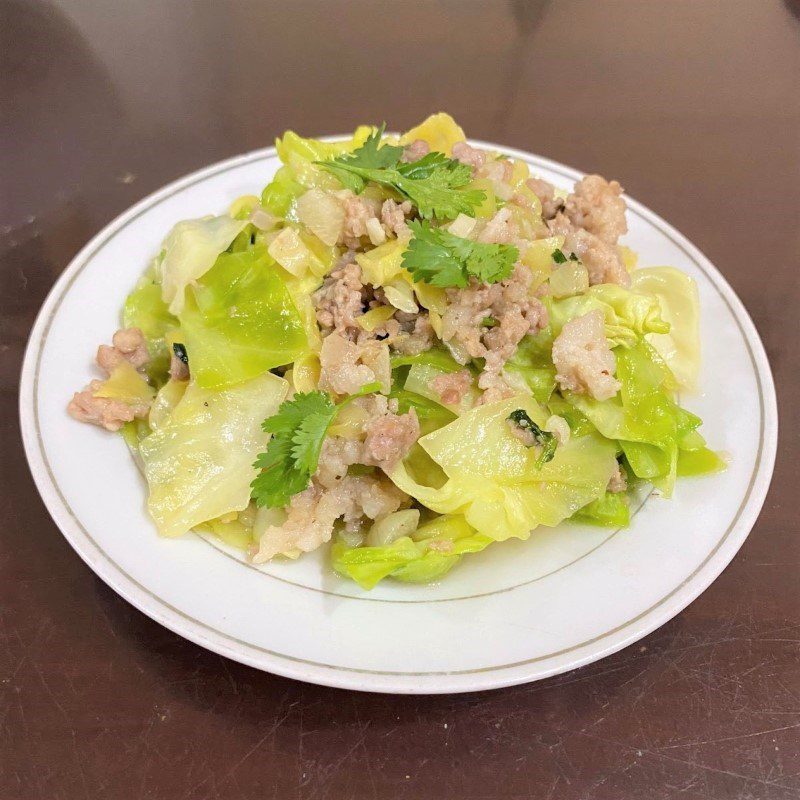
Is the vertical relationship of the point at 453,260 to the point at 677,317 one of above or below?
above

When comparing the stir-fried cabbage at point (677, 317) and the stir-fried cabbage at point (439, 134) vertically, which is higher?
the stir-fried cabbage at point (439, 134)

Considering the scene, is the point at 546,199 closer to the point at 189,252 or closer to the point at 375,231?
the point at 375,231

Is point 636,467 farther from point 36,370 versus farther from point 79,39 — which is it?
point 79,39

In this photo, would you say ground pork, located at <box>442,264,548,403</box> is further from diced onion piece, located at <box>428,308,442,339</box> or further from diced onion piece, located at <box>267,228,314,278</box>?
diced onion piece, located at <box>267,228,314,278</box>

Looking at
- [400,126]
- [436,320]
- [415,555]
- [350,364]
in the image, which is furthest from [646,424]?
[400,126]

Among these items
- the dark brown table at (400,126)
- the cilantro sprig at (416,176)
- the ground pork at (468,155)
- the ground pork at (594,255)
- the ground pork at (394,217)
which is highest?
the ground pork at (468,155)

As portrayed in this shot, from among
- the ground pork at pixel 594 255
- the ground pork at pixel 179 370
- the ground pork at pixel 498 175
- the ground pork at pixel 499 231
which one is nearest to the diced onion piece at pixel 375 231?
the ground pork at pixel 499 231

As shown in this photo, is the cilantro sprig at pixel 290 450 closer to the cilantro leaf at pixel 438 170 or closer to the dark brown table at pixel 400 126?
the dark brown table at pixel 400 126
